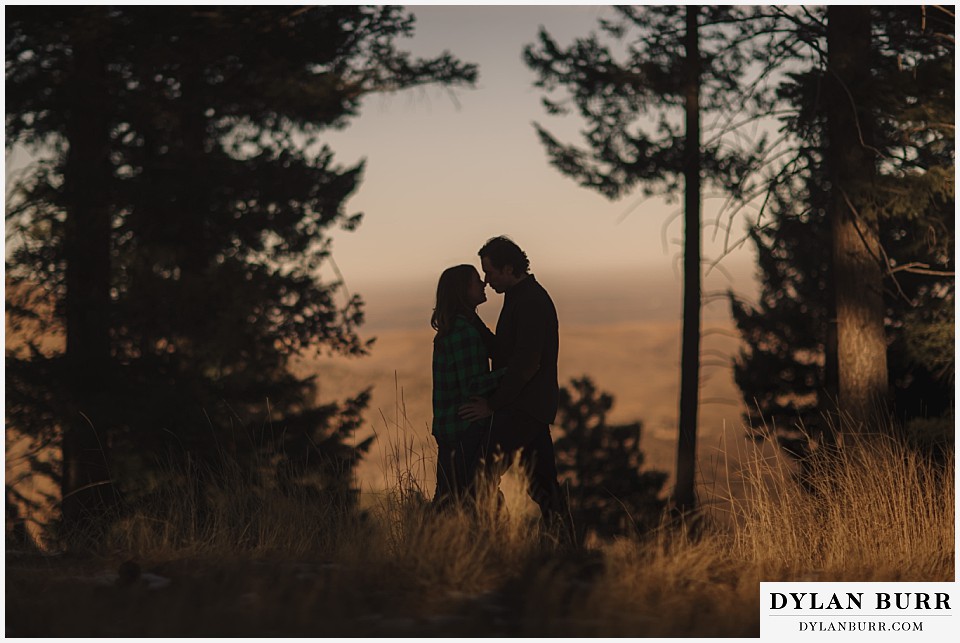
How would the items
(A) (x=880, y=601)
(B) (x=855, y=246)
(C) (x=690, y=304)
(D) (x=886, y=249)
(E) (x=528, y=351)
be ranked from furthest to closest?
(D) (x=886, y=249)
(C) (x=690, y=304)
(B) (x=855, y=246)
(E) (x=528, y=351)
(A) (x=880, y=601)

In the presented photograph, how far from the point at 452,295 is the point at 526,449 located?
1024 mm

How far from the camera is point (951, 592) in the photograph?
5348 millimetres

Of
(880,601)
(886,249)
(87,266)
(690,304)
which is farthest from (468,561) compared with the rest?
(886,249)

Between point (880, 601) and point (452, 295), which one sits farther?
point (452, 295)

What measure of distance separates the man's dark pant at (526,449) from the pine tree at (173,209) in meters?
6.74

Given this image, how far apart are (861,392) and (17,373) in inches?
416

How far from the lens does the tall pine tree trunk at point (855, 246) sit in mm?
11109

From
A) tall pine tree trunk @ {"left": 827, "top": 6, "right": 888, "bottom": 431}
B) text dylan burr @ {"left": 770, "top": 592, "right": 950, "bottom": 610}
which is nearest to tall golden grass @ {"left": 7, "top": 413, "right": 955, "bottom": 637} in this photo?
text dylan burr @ {"left": 770, "top": 592, "right": 950, "bottom": 610}

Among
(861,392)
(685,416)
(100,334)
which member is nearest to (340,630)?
(861,392)

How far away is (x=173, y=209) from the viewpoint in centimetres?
1327

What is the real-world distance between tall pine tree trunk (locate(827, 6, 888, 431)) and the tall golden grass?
4320 millimetres

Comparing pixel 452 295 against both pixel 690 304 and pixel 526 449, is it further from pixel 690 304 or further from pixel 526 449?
pixel 690 304

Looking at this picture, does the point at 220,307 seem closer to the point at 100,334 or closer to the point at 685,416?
the point at 100,334

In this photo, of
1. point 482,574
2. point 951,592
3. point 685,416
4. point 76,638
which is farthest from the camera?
point 685,416
